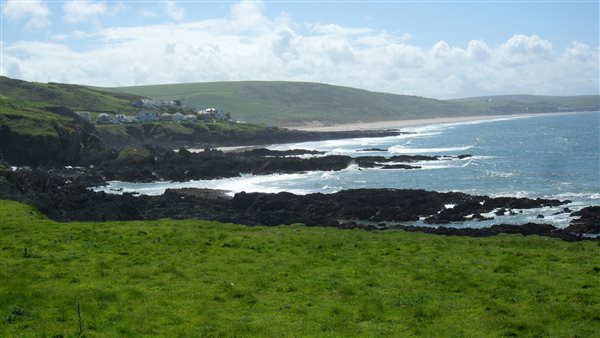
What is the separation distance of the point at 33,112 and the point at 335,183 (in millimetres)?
79764

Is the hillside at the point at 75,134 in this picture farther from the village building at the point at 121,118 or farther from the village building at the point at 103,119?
the village building at the point at 121,118

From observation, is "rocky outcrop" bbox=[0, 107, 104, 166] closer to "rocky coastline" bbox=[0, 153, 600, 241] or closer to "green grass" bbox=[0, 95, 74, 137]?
"green grass" bbox=[0, 95, 74, 137]

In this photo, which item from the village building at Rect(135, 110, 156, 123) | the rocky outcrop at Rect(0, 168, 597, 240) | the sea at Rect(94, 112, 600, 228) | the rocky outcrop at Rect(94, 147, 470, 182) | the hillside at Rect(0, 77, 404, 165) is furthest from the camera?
the village building at Rect(135, 110, 156, 123)

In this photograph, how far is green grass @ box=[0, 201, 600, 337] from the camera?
62.0 feet

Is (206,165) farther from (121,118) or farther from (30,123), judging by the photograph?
(121,118)

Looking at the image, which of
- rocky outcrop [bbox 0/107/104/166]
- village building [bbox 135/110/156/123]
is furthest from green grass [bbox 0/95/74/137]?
village building [bbox 135/110/156/123]

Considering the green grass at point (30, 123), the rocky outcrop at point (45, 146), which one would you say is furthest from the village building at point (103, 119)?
the rocky outcrop at point (45, 146)

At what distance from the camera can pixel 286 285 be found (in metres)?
24.0

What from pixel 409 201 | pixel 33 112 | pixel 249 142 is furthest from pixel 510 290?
pixel 249 142

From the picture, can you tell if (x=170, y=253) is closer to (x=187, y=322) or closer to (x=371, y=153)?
(x=187, y=322)

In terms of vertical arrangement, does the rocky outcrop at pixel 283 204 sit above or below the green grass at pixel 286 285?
below

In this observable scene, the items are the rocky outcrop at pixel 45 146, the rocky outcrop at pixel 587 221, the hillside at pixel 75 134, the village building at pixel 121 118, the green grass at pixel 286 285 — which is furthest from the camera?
the village building at pixel 121 118

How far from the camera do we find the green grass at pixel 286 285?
18.9 metres

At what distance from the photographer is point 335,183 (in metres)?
89.0
